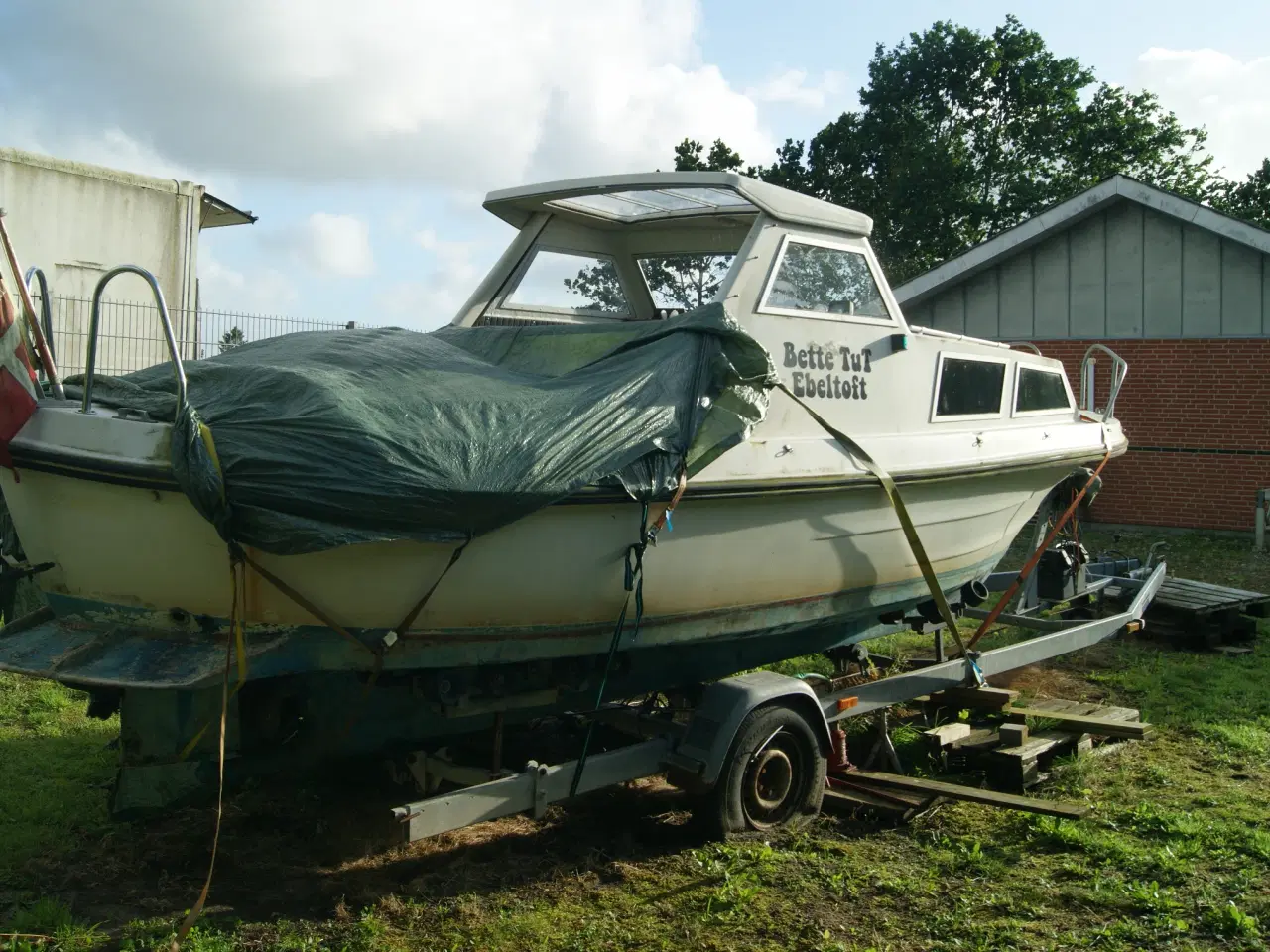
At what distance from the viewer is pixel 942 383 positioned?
213 inches

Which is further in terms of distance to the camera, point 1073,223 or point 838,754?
point 1073,223

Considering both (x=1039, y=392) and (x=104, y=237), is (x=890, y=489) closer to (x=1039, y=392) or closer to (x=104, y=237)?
(x=1039, y=392)

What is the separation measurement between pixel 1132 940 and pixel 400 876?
245 cm

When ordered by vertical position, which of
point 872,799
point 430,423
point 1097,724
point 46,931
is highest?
point 430,423

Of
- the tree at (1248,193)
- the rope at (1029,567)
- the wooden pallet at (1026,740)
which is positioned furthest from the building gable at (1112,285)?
the tree at (1248,193)

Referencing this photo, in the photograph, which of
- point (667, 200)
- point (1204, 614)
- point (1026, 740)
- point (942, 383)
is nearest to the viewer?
point (1026, 740)

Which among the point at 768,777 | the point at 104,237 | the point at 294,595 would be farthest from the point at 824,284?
the point at 104,237

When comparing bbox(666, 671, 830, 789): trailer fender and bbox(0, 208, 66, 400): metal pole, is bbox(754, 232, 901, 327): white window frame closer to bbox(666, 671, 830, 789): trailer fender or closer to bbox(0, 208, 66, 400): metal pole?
bbox(666, 671, 830, 789): trailer fender

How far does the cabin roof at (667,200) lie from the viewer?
4875 millimetres

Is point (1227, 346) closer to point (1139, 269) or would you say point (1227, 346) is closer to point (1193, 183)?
point (1139, 269)


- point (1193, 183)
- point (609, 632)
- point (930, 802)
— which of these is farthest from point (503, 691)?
point (1193, 183)

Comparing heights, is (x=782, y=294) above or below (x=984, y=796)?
above

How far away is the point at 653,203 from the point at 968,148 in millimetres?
29247

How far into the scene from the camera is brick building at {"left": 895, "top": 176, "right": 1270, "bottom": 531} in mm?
12398
